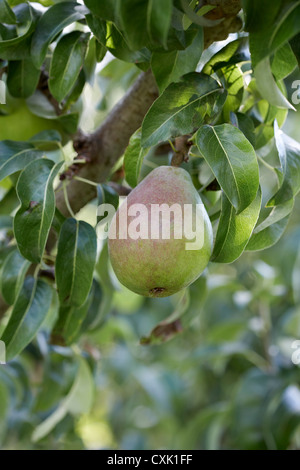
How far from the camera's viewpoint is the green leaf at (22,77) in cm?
71

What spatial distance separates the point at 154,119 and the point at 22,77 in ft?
0.81

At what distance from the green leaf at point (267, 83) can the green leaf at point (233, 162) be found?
45 millimetres

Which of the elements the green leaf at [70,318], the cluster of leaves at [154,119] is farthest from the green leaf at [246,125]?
the green leaf at [70,318]

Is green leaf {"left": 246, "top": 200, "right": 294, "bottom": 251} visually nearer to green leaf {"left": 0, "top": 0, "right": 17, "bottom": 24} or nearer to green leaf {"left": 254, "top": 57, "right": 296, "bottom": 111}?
green leaf {"left": 254, "top": 57, "right": 296, "bottom": 111}

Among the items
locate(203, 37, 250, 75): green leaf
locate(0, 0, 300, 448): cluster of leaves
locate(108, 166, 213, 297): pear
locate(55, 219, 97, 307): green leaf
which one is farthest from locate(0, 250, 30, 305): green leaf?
locate(203, 37, 250, 75): green leaf

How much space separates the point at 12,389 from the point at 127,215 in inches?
29.6

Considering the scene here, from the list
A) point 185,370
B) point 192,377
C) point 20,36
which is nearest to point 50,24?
point 20,36

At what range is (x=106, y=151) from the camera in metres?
0.80

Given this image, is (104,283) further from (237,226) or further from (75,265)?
(237,226)

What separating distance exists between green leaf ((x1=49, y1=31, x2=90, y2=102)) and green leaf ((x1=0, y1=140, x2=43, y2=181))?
7cm

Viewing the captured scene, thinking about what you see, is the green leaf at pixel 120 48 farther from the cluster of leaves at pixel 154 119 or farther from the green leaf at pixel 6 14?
the green leaf at pixel 6 14

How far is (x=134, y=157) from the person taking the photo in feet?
2.02
